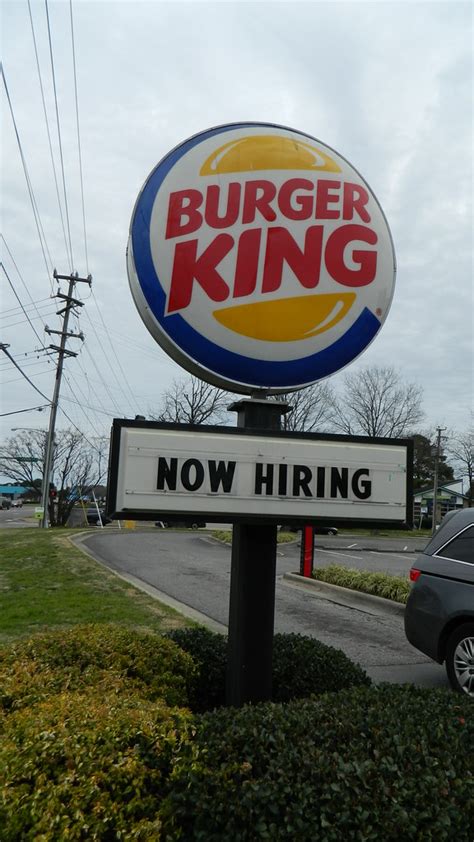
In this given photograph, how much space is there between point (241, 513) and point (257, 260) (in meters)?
1.37

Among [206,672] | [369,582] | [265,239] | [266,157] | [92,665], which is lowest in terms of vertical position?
[369,582]

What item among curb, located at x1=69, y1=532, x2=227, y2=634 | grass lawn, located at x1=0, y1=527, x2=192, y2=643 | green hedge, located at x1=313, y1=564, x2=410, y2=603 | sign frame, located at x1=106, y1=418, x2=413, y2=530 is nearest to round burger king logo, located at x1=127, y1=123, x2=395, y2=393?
sign frame, located at x1=106, y1=418, x2=413, y2=530

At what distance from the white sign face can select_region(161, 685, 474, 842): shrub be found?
37.7 inches

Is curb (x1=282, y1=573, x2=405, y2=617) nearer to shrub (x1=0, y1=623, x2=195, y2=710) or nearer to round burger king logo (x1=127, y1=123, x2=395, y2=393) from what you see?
shrub (x1=0, y1=623, x2=195, y2=710)

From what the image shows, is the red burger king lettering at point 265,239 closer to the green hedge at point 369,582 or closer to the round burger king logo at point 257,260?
the round burger king logo at point 257,260

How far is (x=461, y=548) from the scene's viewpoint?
5.58 metres

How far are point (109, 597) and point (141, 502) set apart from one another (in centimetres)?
640

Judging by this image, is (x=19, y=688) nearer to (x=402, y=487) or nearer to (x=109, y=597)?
(x=402, y=487)

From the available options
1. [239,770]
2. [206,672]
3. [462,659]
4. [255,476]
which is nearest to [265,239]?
[255,476]

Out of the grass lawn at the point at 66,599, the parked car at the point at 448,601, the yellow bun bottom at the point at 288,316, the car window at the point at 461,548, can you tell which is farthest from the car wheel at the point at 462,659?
the yellow bun bottom at the point at 288,316

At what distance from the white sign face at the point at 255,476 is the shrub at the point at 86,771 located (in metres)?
0.90

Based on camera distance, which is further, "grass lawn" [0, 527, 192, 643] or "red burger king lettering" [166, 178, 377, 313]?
"grass lawn" [0, 527, 192, 643]

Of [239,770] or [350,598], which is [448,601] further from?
[350,598]

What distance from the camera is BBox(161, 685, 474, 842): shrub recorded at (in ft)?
6.41
